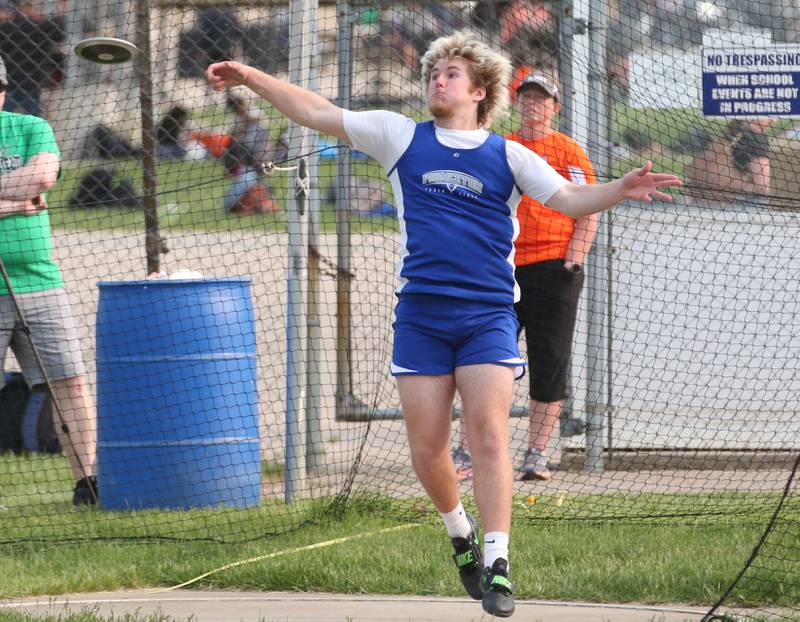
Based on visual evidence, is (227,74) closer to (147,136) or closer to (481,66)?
(481,66)

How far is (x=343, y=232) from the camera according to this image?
8.88m

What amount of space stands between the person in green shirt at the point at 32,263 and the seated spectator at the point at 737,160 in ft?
A: 12.4

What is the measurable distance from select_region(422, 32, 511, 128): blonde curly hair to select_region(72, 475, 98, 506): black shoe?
3445mm

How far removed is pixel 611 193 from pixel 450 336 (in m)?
0.79

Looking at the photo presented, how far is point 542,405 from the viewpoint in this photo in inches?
310

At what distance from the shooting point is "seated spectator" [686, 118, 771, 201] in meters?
8.09

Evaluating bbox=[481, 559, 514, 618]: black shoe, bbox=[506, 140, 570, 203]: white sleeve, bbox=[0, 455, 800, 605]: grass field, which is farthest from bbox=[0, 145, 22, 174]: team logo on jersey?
bbox=[481, 559, 514, 618]: black shoe

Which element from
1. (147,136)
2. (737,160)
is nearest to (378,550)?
(737,160)

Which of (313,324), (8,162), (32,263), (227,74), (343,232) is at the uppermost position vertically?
(227,74)

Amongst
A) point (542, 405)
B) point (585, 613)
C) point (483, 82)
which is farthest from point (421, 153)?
point (542, 405)

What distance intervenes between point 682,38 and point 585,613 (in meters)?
4.46

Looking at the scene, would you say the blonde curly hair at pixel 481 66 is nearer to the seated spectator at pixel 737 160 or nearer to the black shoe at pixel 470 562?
the black shoe at pixel 470 562

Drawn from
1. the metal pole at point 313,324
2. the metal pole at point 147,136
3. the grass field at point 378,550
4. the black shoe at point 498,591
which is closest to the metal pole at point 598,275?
the grass field at point 378,550

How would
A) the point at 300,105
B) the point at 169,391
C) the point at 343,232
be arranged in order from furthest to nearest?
the point at 343,232, the point at 169,391, the point at 300,105
